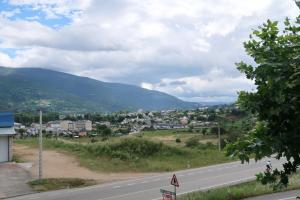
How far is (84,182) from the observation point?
3253cm

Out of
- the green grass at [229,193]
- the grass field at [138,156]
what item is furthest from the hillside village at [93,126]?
the green grass at [229,193]

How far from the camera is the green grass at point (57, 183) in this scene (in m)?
30.7

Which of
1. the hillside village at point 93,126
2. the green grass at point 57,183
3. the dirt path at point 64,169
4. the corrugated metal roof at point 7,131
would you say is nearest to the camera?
the green grass at point 57,183

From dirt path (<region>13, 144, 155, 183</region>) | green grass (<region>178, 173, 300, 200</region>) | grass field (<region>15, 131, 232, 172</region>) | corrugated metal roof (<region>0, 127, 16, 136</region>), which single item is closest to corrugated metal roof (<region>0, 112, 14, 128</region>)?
corrugated metal roof (<region>0, 127, 16, 136</region>)

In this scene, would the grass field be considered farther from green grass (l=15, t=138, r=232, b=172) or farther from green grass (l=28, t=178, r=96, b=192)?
green grass (l=28, t=178, r=96, b=192)

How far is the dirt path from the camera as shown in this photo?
3491cm

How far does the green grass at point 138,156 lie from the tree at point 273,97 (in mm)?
33456

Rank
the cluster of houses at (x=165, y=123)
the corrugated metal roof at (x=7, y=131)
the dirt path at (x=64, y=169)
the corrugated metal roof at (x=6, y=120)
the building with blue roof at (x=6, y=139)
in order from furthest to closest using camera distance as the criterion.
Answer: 1. the cluster of houses at (x=165, y=123)
2. the corrugated metal roof at (x=6, y=120)
3. the building with blue roof at (x=6, y=139)
4. the corrugated metal roof at (x=7, y=131)
5. the dirt path at (x=64, y=169)

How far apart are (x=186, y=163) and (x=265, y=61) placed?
38235 mm

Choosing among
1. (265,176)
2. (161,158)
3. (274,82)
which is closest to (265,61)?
(274,82)

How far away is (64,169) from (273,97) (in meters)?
33.6

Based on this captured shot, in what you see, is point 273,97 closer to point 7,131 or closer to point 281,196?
point 281,196

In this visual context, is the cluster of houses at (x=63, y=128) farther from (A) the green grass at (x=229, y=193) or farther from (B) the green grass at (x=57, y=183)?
(A) the green grass at (x=229, y=193)

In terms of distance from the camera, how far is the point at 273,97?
4.96 m
